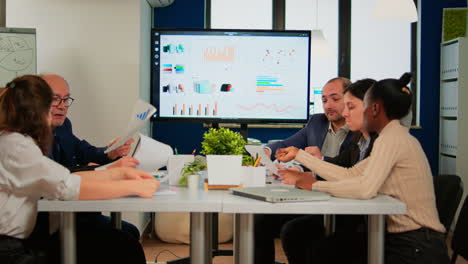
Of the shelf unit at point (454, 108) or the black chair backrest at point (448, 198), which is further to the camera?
the shelf unit at point (454, 108)

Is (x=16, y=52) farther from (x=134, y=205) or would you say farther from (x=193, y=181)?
(x=134, y=205)

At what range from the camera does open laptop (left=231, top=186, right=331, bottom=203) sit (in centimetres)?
165

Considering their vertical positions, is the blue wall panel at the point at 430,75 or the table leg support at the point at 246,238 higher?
the blue wall panel at the point at 430,75

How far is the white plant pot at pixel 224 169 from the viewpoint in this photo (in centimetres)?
189

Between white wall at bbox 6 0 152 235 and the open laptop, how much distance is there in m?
2.34

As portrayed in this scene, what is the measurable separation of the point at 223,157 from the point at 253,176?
6.1 inches

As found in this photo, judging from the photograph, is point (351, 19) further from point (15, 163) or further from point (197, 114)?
point (15, 163)

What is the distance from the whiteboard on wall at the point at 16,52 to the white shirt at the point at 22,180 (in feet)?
7.76

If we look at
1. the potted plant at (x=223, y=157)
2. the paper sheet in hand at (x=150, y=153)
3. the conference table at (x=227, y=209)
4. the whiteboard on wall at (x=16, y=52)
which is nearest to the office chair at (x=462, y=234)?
the conference table at (x=227, y=209)

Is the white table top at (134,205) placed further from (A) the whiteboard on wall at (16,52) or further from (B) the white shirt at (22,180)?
(A) the whiteboard on wall at (16,52)

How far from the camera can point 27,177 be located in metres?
1.60

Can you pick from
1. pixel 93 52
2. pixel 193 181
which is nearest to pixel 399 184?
pixel 193 181

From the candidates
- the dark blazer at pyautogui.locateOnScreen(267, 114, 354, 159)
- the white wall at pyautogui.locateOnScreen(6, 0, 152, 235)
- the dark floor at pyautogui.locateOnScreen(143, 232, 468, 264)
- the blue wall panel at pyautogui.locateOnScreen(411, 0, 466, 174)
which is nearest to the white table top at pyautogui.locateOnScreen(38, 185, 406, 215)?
the dark blazer at pyautogui.locateOnScreen(267, 114, 354, 159)

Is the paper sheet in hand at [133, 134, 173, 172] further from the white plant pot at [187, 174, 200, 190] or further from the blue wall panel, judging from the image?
the blue wall panel
